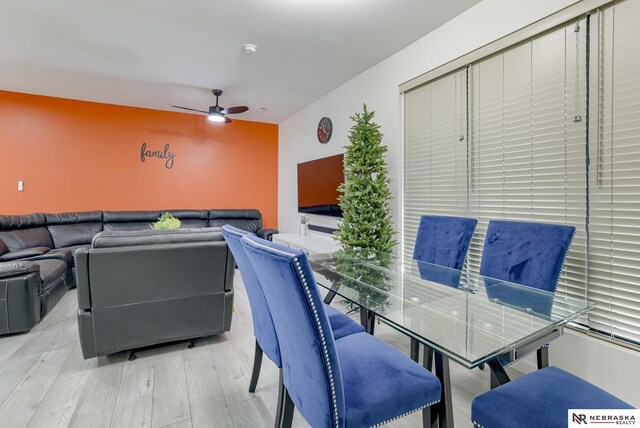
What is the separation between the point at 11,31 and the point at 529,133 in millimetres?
4473

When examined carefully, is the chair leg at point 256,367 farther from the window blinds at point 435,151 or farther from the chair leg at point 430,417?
the window blinds at point 435,151

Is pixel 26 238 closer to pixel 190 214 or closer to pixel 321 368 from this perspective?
pixel 190 214

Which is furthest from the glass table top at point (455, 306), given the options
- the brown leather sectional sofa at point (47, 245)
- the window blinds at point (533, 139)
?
the brown leather sectional sofa at point (47, 245)

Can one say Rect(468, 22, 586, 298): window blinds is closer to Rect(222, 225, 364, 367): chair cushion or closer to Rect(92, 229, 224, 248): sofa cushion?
Rect(222, 225, 364, 367): chair cushion

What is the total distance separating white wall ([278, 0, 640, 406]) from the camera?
1.78 m

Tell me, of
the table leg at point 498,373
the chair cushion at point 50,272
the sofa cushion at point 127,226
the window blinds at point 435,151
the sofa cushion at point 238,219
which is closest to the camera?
the table leg at point 498,373

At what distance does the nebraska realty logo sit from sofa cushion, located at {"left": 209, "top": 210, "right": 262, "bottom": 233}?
5.14 metres

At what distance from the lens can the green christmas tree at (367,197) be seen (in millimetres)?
3082

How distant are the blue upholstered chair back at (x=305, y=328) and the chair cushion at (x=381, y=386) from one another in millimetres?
94

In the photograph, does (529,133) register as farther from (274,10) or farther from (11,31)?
(11,31)

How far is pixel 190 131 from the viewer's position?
5633mm

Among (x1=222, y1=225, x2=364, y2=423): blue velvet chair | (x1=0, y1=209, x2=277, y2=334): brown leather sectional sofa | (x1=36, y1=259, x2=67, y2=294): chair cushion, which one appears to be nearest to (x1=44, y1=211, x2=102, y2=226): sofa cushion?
(x1=0, y1=209, x2=277, y2=334): brown leather sectional sofa

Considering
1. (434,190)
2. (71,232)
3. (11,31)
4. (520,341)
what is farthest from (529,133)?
(71,232)

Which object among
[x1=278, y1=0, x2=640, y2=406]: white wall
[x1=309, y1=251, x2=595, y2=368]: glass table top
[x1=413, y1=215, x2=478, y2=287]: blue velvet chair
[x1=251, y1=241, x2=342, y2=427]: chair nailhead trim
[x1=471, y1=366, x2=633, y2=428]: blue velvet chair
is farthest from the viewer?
[x1=413, y1=215, x2=478, y2=287]: blue velvet chair
